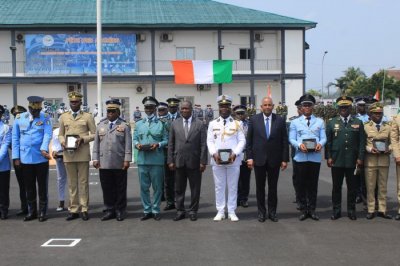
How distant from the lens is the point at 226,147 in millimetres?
8430

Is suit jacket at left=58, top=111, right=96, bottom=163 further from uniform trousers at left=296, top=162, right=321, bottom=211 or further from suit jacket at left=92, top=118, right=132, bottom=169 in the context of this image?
uniform trousers at left=296, top=162, right=321, bottom=211

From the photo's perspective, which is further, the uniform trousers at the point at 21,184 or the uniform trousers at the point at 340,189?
the uniform trousers at the point at 21,184

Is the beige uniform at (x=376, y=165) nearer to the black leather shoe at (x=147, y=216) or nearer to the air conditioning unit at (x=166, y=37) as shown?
the black leather shoe at (x=147, y=216)

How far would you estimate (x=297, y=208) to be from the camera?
9344 mm

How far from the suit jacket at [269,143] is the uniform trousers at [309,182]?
0.41m

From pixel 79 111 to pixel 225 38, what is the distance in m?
31.7

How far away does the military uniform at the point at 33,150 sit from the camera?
8.54m

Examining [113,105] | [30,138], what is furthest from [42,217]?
[113,105]

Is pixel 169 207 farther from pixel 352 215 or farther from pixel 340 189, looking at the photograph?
pixel 352 215

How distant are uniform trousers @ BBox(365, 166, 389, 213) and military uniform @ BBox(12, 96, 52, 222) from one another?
5449 millimetres

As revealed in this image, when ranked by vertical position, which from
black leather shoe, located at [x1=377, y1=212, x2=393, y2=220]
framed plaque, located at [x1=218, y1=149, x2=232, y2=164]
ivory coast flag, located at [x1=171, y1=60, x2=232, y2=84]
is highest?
ivory coast flag, located at [x1=171, y1=60, x2=232, y2=84]

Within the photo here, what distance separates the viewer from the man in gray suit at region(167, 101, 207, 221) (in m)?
8.46

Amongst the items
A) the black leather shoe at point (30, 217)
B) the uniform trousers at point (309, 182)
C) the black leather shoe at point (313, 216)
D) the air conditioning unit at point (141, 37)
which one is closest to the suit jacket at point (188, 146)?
the uniform trousers at point (309, 182)

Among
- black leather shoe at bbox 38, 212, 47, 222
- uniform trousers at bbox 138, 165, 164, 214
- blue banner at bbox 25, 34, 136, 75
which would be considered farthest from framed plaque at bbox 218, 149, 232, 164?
blue banner at bbox 25, 34, 136, 75
